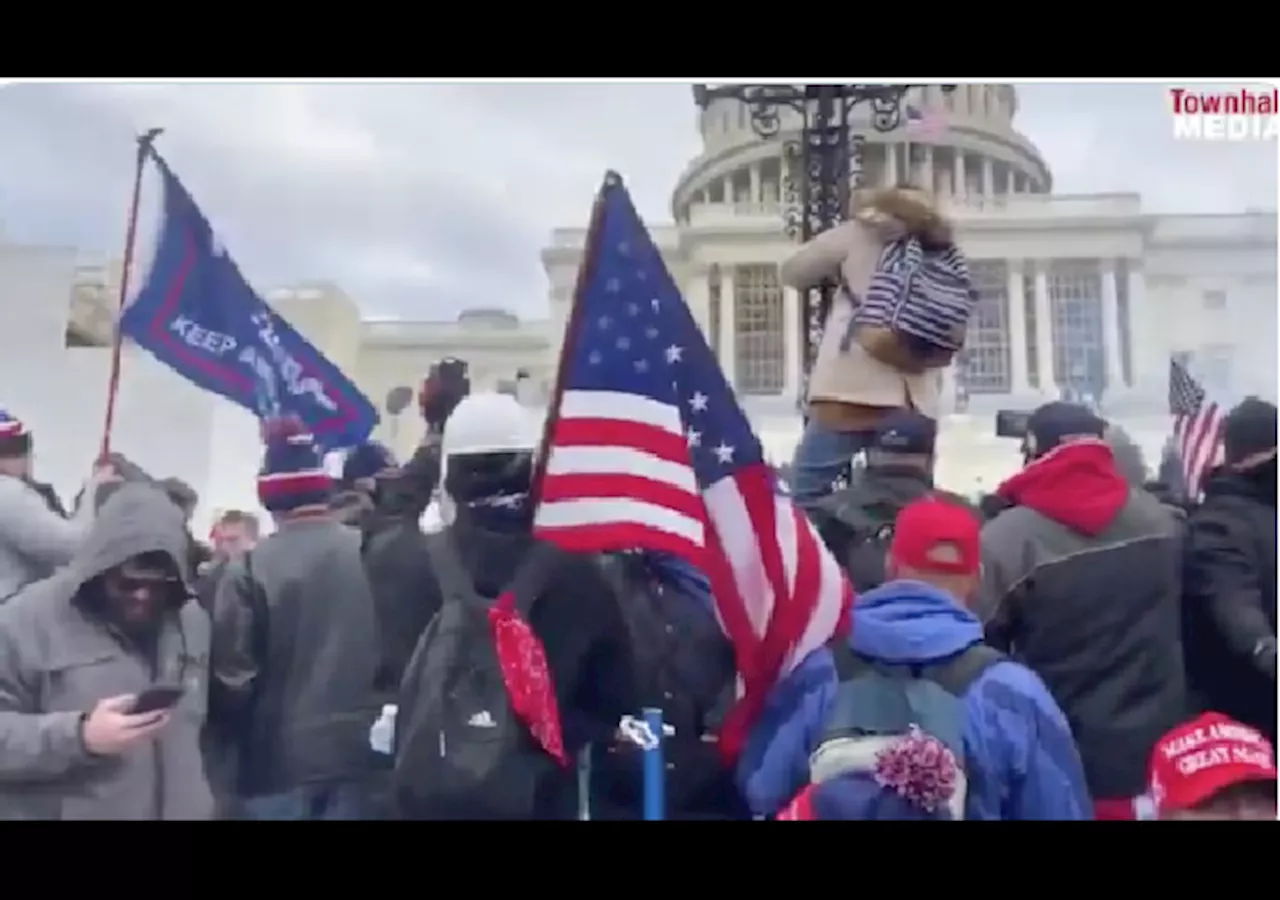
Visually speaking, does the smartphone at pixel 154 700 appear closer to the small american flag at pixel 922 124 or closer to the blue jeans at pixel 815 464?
the blue jeans at pixel 815 464

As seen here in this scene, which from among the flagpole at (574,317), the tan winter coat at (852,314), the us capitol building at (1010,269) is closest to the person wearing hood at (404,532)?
the flagpole at (574,317)

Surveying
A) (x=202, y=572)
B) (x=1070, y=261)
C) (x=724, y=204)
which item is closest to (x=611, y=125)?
(x=724, y=204)

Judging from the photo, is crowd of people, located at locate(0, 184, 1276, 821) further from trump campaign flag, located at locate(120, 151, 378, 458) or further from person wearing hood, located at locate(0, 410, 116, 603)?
trump campaign flag, located at locate(120, 151, 378, 458)

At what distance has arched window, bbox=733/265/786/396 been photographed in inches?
173

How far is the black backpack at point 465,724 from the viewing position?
429 cm

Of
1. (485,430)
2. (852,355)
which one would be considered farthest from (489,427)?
(852,355)

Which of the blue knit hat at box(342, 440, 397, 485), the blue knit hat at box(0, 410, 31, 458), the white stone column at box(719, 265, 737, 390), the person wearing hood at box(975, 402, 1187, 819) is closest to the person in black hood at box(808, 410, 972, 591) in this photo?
the person wearing hood at box(975, 402, 1187, 819)

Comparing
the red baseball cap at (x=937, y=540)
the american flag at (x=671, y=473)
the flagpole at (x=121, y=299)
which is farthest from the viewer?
the flagpole at (x=121, y=299)

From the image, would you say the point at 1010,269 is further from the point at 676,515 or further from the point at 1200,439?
the point at 676,515

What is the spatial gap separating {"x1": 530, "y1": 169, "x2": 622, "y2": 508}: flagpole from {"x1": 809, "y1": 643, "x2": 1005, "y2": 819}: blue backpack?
1.00 m

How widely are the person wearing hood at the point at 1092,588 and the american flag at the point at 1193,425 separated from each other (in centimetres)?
15

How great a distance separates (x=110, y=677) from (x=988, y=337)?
8.80ft

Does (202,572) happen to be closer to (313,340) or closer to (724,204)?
(313,340)

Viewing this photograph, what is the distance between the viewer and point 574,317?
174 inches
